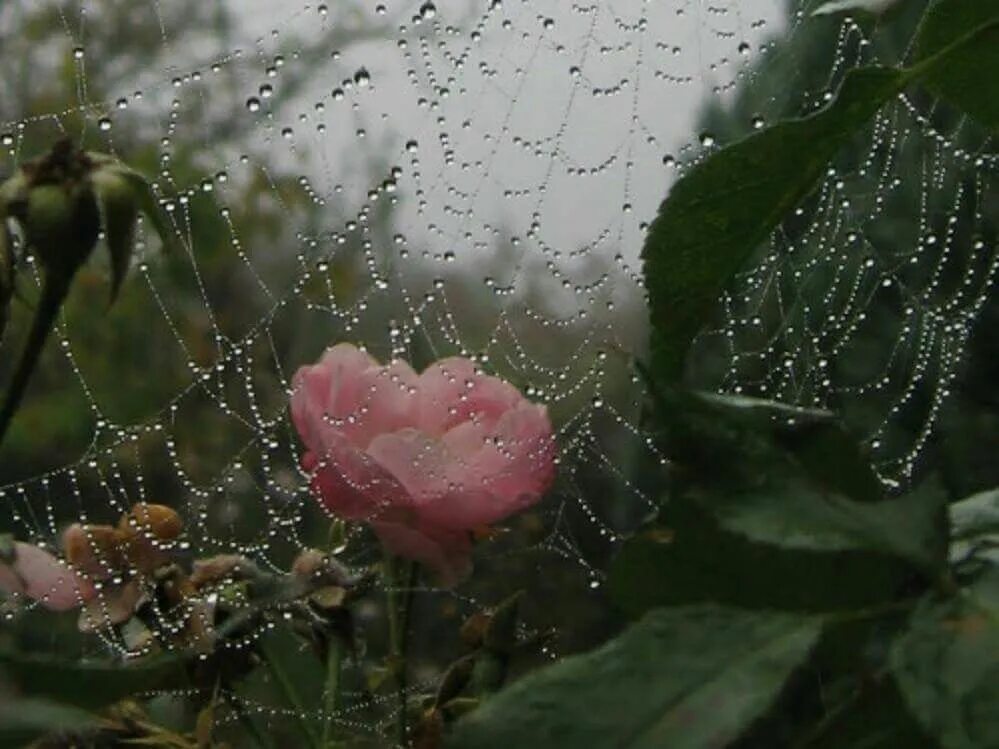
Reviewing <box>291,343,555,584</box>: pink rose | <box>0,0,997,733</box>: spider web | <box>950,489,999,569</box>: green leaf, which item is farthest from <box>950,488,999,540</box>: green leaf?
<box>0,0,997,733</box>: spider web

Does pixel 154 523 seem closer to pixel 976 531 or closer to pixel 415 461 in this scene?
pixel 415 461

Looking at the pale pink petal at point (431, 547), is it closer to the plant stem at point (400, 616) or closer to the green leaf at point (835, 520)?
the plant stem at point (400, 616)

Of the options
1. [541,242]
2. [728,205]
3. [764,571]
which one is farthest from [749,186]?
[541,242]

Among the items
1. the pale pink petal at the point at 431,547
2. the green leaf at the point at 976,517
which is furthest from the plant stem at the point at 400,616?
the green leaf at the point at 976,517

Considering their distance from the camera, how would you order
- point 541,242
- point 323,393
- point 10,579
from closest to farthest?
1. point 10,579
2. point 323,393
3. point 541,242

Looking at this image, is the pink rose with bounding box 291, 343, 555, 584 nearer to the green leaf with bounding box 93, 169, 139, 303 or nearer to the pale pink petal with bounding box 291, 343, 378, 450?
the pale pink petal with bounding box 291, 343, 378, 450
